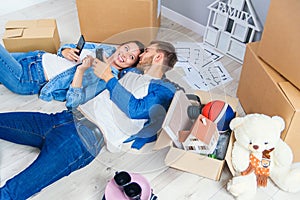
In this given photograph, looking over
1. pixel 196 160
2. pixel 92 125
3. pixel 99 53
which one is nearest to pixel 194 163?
pixel 196 160

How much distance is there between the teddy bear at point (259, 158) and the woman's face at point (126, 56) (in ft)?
1.32

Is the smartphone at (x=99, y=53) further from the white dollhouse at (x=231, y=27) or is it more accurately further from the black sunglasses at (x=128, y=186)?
the white dollhouse at (x=231, y=27)

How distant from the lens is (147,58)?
120cm

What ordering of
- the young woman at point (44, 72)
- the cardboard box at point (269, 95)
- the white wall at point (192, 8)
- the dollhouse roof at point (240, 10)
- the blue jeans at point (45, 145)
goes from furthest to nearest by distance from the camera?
the white wall at point (192, 8) < the dollhouse roof at point (240, 10) < the young woman at point (44, 72) < the cardboard box at point (269, 95) < the blue jeans at point (45, 145)

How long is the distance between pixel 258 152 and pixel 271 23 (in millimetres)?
453

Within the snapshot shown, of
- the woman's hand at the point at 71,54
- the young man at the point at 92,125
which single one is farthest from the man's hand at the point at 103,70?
the woman's hand at the point at 71,54

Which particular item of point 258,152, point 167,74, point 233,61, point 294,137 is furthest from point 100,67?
point 233,61

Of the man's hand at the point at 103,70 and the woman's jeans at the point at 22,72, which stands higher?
the man's hand at the point at 103,70

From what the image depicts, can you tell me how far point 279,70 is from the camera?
1.31 m

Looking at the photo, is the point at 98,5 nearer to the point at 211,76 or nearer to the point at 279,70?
the point at 211,76

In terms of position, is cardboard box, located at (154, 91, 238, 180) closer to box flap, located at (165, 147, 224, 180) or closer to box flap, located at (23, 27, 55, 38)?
box flap, located at (165, 147, 224, 180)

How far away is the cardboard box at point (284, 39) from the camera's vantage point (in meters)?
1.19

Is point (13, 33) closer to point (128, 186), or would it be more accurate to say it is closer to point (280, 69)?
point (128, 186)

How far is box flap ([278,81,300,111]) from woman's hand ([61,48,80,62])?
2.70 feet
